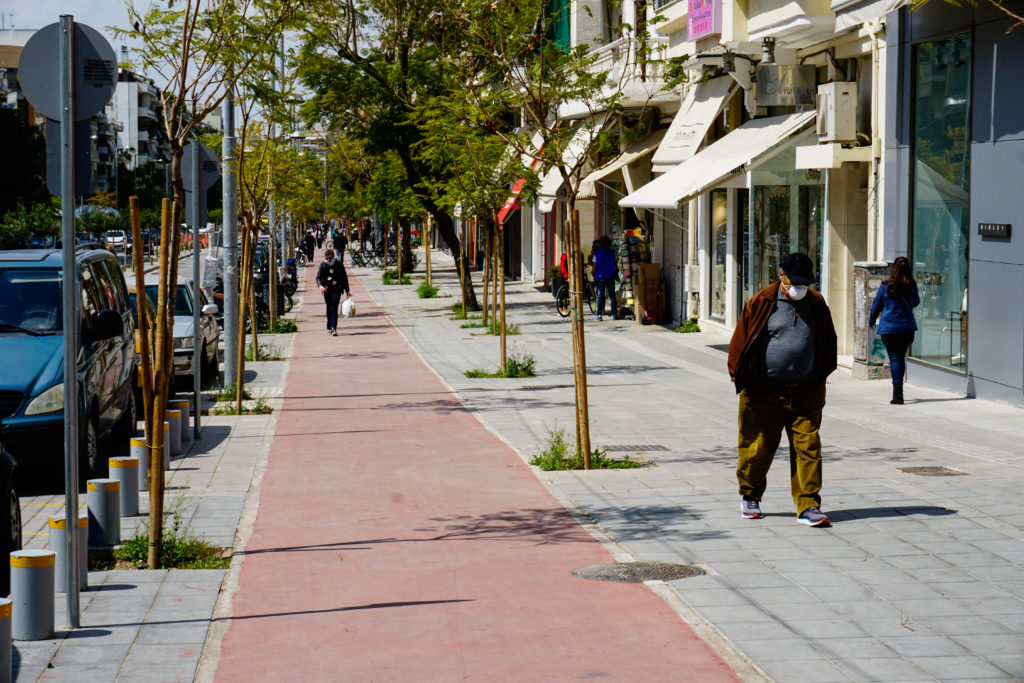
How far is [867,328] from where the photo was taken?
55.1ft

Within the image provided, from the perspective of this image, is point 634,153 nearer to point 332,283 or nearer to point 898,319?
point 332,283

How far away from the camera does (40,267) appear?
38.4 ft

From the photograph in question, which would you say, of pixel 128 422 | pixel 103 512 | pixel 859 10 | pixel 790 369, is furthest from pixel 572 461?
pixel 859 10

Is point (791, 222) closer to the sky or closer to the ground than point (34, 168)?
closer to the ground

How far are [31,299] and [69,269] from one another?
5746 millimetres

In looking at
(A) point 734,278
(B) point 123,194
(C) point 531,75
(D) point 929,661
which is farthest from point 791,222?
(B) point 123,194

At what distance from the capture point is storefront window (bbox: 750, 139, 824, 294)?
65.4 feet

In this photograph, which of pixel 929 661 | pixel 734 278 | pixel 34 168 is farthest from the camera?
pixel 34 168

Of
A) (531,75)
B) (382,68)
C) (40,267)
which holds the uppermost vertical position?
(382,68)

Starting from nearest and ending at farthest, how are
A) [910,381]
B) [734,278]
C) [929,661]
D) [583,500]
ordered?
[929,661] < [583,500] < [910,381] < [734,278]

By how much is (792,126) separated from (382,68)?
40.6 feet

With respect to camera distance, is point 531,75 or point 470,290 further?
point 470,290

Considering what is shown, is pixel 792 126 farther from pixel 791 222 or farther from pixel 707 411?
pixel 707 411

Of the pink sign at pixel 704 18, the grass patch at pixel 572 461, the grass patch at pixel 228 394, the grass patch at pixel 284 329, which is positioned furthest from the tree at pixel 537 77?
the grass patch at pixel 284 329
